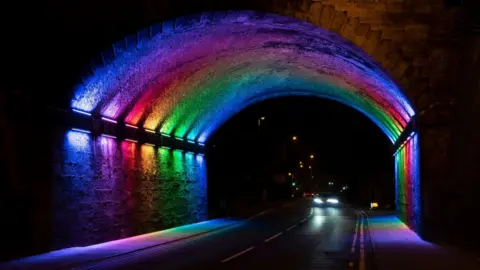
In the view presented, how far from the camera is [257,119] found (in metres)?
72.2

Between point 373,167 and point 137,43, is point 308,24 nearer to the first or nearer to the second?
point 137,43

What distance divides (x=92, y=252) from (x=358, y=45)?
985 cm

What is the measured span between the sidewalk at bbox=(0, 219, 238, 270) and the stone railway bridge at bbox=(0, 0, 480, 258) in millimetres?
724

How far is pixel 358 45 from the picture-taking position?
17.9 metres

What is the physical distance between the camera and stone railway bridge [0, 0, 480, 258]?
16.4 meters

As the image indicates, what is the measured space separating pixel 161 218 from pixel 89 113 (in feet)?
26.7

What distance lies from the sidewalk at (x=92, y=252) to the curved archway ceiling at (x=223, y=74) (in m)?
4.45

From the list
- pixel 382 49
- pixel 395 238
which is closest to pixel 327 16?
pixel 382 49

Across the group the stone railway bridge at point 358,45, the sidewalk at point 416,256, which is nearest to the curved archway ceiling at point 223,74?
the stone railway bridge at point 358,45

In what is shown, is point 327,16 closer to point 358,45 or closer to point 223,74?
point 358,45

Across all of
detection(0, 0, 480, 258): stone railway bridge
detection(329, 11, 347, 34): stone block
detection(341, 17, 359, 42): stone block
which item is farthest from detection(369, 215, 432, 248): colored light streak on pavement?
detection(329, 11, 347, 34): stone block

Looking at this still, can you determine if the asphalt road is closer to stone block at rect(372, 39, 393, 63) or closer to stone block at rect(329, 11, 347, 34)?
stone block at rect(372, 39, 393, 63)

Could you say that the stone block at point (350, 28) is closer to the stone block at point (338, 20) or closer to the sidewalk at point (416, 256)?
the stone block at point (338, 20)

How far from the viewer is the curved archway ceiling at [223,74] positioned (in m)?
18.8
